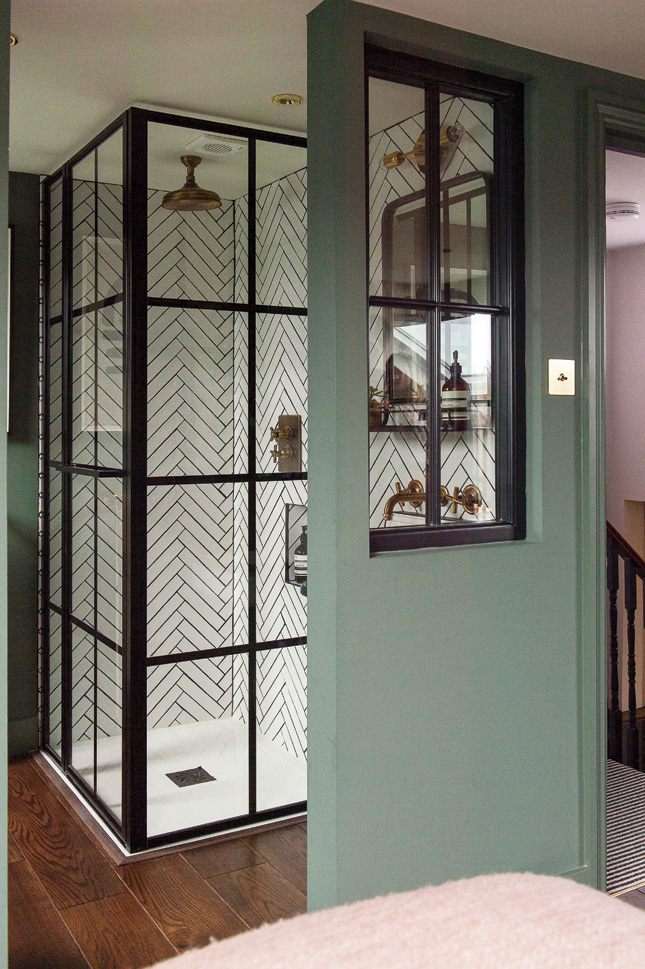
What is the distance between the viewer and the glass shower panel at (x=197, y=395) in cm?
320

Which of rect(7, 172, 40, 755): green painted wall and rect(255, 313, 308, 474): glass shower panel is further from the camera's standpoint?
rect(7, 172, 40, 755): green painted wall

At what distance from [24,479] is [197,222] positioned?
1.37 m

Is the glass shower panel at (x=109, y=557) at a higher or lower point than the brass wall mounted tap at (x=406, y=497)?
lower

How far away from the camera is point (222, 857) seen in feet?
9.53

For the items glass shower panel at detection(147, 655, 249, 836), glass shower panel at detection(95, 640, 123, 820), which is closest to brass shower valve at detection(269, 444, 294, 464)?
glass shower panel at detection(147, 655, 249, 836)

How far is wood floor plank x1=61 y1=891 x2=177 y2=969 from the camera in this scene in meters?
2.30

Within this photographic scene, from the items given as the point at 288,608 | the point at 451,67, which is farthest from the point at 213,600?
the point at 451,67

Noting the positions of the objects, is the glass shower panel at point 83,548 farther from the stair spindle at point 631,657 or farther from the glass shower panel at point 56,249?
the stair spindle at point 631,657

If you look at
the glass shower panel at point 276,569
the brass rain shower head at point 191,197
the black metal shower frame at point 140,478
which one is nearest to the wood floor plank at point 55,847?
the black metal shower frame at point 140,478

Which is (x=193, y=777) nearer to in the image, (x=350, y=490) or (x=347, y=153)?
(x=350, y=490)

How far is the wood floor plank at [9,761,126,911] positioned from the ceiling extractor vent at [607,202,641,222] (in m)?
3.55

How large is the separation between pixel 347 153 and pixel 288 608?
1.82 m

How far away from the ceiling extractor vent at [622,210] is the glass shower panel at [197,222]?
197 cm

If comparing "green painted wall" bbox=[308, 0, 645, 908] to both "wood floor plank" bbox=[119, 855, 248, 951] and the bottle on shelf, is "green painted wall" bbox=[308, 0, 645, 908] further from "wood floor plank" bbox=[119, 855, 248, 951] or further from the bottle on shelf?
"wood floor plank" bbox=[119, 855, 248, 951]
